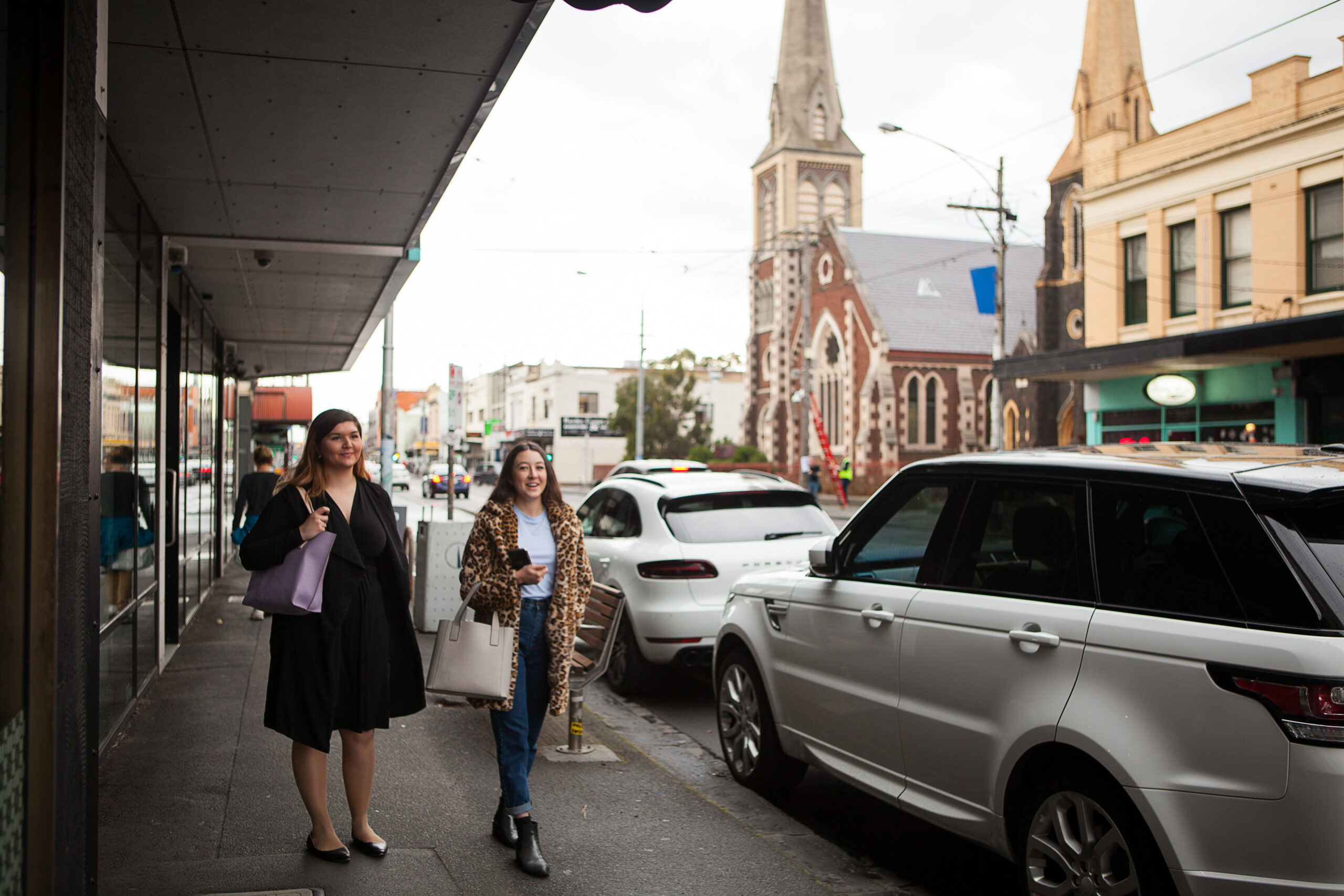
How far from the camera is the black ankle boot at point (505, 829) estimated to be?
478cm

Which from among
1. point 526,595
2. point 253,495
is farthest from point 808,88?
point 526,595

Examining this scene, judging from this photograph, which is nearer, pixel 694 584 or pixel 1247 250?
pixel 694 584

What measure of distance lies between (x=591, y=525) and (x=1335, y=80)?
16985 mm

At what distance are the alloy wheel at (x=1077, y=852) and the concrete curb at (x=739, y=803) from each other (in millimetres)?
928

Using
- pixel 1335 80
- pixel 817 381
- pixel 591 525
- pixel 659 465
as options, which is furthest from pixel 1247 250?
pixel 817 381

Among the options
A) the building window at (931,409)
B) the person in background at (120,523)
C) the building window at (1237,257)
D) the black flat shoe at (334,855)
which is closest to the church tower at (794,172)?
the building window at (931,409)

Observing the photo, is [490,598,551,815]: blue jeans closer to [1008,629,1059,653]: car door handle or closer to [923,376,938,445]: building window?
[1008,629,1059,653]: car door handle

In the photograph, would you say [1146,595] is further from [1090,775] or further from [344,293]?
[344,293]

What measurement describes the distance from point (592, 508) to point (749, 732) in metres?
4.56

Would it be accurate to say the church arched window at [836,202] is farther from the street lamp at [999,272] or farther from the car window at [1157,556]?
the car window at [1157,556]

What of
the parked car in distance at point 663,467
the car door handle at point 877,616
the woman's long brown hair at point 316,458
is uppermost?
the woman's long brown hair at point 316,458

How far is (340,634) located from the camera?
439 centimetres

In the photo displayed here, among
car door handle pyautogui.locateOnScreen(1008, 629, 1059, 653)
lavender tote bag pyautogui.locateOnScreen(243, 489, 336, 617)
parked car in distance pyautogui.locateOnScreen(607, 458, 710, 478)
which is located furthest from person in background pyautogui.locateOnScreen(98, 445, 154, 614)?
car door handle pyautogui.locateOnScreen(1008, 629, 1059, 653)

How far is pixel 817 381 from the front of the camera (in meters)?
59.9
